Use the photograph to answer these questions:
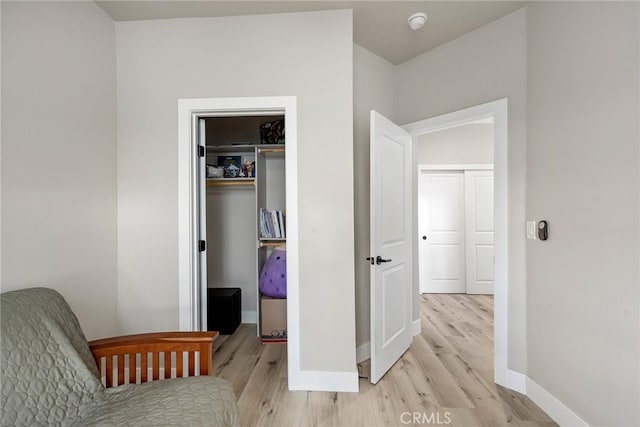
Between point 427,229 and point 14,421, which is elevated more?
Result: point 427,229

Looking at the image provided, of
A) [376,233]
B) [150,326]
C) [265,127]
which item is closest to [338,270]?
[376,233]

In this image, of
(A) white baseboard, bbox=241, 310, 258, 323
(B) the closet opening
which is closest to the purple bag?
(B) the closet opening

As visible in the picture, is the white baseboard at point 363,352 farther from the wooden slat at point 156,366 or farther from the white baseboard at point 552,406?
the wooden slat at point 156,366

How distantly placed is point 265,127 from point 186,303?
6.11ft

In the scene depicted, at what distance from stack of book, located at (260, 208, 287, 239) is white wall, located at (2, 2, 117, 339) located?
1222mm

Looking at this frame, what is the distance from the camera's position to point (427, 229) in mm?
4277

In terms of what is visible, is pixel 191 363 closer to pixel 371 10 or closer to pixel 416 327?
pixel 416 327

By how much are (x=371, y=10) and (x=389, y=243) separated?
1.69 m

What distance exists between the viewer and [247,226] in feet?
10.5

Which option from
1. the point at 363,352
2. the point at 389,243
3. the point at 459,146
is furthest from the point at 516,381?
the point at 459,146

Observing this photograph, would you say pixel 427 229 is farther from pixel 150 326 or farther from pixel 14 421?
pixel 14 421

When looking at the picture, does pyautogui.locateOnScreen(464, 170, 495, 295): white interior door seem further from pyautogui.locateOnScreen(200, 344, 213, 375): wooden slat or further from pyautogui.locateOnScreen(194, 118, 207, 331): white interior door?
pyautogui.locateOnScreen(200, 344, 213, 375): wooden slat

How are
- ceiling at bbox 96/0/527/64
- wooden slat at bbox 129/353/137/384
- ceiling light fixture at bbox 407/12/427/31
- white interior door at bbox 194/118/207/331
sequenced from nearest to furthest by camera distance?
wooden slat at bbox 129/353/137/384
ceiling at bbox 96/0/527/64
ceiling light fixture at bbox 407/12/427/31
white interior door at bbox 194/118/207/331

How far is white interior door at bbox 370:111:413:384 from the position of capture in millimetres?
1949
